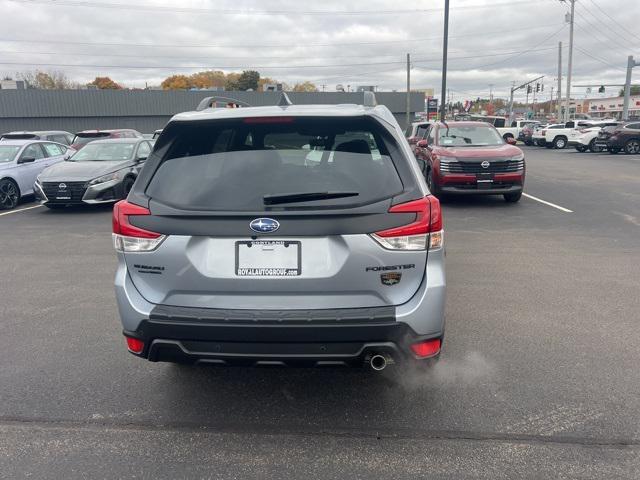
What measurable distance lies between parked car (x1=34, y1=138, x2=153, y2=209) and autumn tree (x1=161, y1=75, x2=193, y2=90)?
89.5 metres

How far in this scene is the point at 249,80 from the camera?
99188 mm

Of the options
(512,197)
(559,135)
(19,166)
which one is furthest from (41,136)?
Answer: (559,135)

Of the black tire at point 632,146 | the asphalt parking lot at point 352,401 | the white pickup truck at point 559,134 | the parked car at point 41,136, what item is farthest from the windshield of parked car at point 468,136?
the white pickup truck at point 559,134

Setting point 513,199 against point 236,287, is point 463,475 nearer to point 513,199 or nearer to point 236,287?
point 236,287

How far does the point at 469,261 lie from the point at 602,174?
13.0 m

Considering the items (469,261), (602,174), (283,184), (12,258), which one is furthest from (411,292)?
(602,174)

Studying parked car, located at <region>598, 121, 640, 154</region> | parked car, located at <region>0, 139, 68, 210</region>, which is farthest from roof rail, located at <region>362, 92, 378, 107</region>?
parked car, located at <region>598, 121, 640, 154</region>

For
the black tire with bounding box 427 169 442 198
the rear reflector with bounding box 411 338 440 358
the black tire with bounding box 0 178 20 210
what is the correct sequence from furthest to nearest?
the black tire with bounding box 0 178 20 210 → the black tire with bounding box 427 169 442 198 → the rear reflector with bounding box 411 338 440 358

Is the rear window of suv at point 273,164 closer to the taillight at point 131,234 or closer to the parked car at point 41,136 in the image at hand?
the taillight at point 131,234

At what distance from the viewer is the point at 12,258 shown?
25.2ft

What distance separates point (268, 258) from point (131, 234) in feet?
2.63

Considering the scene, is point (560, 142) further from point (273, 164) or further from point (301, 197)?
point (301, 197)

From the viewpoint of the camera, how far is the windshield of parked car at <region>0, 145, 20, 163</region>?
13.0 m

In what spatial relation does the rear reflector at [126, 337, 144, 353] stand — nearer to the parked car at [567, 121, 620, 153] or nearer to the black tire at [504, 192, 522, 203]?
the black tire at [504, 192, 522, 203]
